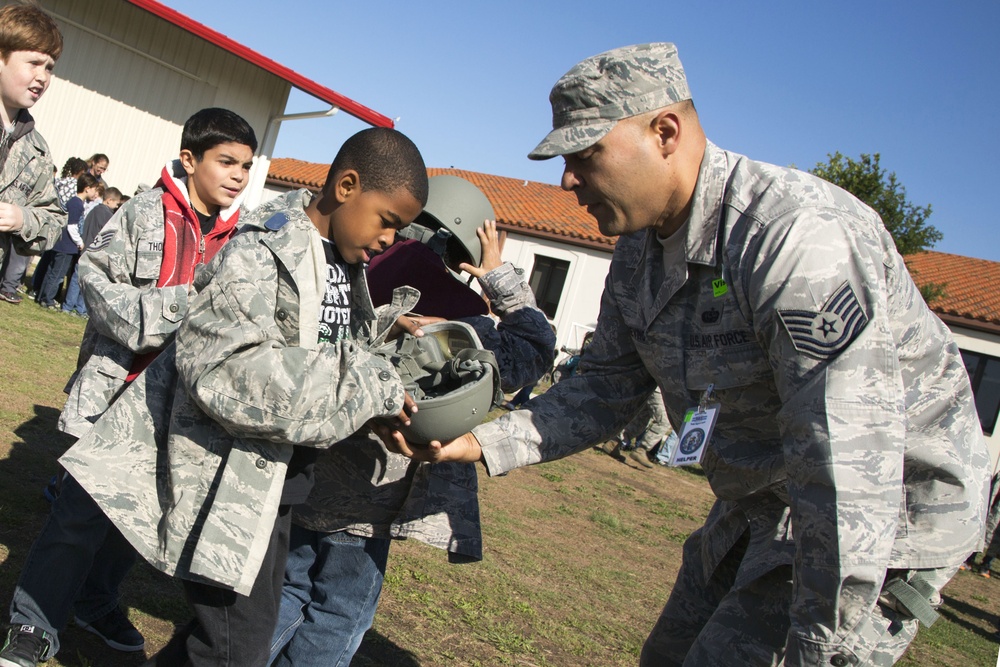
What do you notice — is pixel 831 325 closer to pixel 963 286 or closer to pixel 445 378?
pixel 445 378

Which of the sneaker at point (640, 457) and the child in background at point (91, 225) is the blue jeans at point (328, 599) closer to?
the child in background at point (91, 225)

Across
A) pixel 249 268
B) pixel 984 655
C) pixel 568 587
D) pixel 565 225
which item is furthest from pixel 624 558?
pixel 565 225

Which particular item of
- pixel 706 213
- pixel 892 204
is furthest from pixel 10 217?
pixel 892 204

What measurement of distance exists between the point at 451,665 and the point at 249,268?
2463 millimetres

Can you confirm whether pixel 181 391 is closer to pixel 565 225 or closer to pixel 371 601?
pixel 371 601

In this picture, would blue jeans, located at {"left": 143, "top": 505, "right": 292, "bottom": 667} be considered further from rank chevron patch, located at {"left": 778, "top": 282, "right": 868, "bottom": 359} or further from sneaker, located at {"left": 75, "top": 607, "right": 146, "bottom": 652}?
rank chevron patch, located at {"left": 778, "top": 282, "right": 868, "bottom": 359}

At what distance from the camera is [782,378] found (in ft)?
6.86

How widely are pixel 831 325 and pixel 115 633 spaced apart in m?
2.83

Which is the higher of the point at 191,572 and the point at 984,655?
the point at 191,572

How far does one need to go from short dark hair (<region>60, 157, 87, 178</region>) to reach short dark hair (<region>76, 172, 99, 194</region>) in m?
0.12

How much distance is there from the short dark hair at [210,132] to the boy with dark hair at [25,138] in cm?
54

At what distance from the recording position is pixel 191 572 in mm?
2232

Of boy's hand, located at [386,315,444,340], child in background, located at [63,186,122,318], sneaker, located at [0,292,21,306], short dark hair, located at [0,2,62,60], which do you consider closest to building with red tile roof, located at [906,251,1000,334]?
child in background, located at [63,186,122,318]

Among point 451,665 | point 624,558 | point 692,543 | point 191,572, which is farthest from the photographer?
point 624,558
